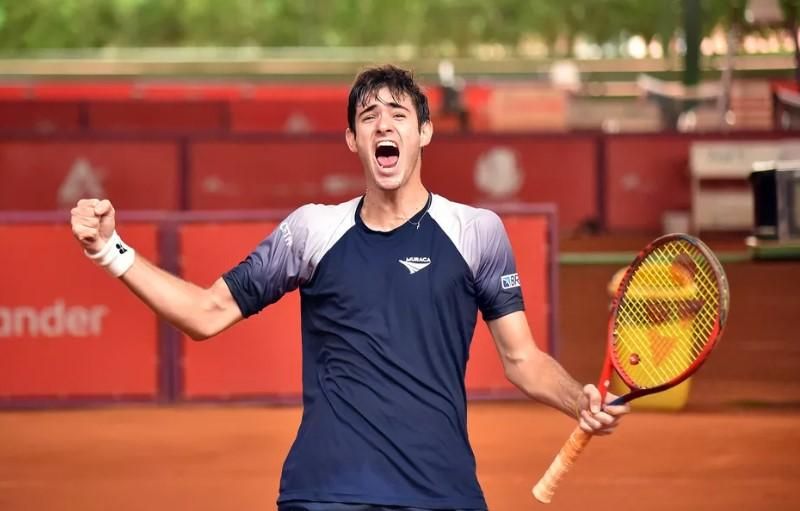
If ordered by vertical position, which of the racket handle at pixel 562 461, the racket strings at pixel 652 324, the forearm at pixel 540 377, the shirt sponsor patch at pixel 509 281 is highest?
the shirt sponsor patch at pixel 509 281

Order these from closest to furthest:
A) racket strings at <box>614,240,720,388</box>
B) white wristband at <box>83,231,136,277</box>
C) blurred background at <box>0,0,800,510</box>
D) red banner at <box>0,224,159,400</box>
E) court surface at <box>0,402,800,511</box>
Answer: white wristband at <box>83,231,136,277</box> < racket strings at <box>614,240,720,388</box> < court surface at <box>0,402,800,511</box> < blurred background at <box>0,0,800,510</box> < red banner at <box>0,224,159,400</box>

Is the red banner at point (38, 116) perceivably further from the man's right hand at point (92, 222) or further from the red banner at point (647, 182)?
the man's right hand at point (92, 222)

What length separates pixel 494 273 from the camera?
4500 millimetres

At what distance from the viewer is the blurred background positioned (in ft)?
32.0

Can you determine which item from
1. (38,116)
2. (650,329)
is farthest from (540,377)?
(38,116)

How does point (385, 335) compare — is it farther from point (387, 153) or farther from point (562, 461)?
point (562, 461)

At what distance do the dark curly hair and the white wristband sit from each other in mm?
733

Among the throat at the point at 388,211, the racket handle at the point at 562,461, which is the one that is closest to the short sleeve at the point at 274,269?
the throat at the point at 388,211

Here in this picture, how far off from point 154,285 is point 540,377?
3.81ft

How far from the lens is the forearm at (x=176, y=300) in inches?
172

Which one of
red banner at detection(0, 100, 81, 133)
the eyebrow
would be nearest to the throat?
the eyebrow

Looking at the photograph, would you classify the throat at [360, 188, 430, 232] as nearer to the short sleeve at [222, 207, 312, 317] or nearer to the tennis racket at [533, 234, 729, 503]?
the short sleeve at [222, 207, 312, 317]

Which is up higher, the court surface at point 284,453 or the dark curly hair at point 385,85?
the dark curly hair at point 385,85

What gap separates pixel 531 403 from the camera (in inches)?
452
